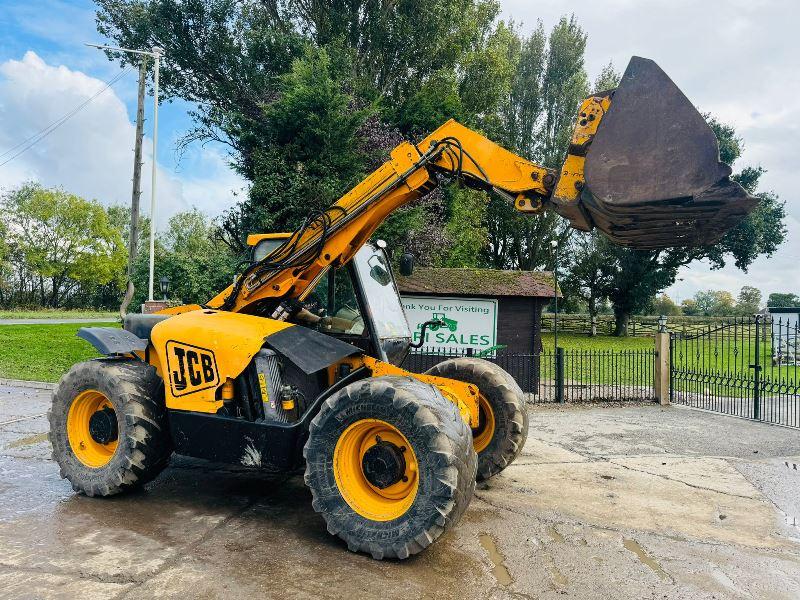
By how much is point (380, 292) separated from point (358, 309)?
42 cm

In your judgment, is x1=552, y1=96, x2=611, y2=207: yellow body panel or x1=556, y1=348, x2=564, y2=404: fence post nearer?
x1=552, y1=96, x2=611, y2=207: yellow body panel

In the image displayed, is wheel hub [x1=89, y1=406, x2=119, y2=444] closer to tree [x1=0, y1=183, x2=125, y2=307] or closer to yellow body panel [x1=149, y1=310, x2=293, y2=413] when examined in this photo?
yellow body panel [x1=149, y1=310, x2=293, y2=413]

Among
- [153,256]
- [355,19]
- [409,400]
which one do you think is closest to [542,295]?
[409,400]

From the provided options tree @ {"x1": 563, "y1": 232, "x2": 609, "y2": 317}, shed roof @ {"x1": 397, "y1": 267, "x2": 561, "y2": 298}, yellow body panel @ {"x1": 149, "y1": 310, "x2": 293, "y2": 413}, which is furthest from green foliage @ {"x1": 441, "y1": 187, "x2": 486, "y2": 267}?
yellow body panel @ {"x1": 149, "y1": 310, "x2": 293, "y2": 413}

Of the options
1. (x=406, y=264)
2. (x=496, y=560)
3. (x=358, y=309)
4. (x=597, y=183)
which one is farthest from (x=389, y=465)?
(x=597, y=183)

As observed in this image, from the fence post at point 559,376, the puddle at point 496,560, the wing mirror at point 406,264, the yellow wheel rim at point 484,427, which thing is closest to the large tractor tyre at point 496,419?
the yellow wheel rim at point 484,427

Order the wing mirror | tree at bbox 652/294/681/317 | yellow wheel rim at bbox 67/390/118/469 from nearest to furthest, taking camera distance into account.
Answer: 1. yellow wheel rim at bbox 67/390/118/469
2. the wing mirror
3. tree at bbox 652/294/681/317

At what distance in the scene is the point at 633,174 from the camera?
415cm

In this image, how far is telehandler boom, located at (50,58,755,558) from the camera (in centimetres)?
413

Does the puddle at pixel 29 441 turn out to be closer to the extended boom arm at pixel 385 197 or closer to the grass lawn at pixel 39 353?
the extended boom arm at pixel 385 197

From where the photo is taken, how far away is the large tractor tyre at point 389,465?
411cm

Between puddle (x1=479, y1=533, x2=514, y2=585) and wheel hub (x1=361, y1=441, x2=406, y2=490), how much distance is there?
0.83 metres

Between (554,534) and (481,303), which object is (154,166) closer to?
(481,303)

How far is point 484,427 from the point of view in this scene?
6.25 metres
